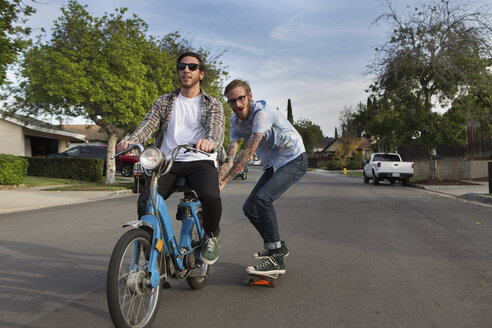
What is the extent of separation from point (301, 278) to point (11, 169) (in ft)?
48.9

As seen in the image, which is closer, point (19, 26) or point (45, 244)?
point (45, 244)

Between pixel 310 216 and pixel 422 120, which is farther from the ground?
pixel 422 120

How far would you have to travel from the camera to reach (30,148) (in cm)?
2939

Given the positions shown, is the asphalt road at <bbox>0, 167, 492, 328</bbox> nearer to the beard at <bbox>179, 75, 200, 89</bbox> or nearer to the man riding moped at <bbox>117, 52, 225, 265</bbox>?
the man riding moped at <bbox>117, 52, 225, 265</bbox>

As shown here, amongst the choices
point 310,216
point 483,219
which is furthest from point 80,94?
point 483,219

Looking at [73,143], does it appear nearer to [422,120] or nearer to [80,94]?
[80,94]

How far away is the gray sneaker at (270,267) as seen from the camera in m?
3.88

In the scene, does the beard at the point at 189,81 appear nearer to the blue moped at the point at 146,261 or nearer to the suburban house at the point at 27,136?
the blue moped at the point at 146,261

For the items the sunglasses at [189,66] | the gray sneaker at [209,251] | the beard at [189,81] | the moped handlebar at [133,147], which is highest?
the sunglasses at [189,66]

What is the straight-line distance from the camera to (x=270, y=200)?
13.1 feet

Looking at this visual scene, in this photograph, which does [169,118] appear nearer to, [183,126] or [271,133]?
[183,126]

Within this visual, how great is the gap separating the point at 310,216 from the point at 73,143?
40.9m

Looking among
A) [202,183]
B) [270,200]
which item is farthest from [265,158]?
[202,183]

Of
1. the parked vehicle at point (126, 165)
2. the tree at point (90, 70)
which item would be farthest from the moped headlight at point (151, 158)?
the parked vehicle at point (126, 165)
